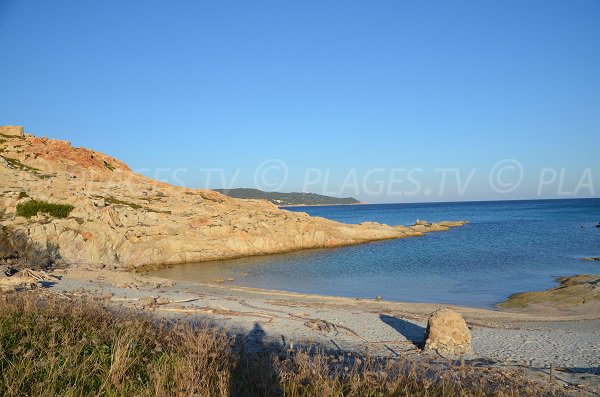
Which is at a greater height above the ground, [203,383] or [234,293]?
[203,383]

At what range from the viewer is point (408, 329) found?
467 inches

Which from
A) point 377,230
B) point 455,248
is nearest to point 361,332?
point 455,248

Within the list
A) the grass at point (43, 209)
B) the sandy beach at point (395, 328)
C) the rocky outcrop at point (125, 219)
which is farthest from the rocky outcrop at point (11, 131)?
the sandy beach at point (395, 328)

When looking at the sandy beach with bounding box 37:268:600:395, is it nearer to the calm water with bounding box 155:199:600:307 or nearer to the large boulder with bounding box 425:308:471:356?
the large boulder with bounding box 425:308:471:356

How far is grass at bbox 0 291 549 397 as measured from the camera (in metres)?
4.60

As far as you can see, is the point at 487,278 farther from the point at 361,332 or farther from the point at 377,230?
the point at 377,230

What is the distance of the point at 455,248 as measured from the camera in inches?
1645

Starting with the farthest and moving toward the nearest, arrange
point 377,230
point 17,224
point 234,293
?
point 377,230 < point 17,224 < point 234,293

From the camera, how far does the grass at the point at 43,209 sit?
28.9m

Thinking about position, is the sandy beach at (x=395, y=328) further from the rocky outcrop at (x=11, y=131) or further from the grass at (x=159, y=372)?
the rocky outcrop at (x=11, y=131)

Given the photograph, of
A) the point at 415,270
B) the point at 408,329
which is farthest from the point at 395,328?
the point at 415,270

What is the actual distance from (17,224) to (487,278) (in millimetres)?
28402

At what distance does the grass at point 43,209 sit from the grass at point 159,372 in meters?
25.7

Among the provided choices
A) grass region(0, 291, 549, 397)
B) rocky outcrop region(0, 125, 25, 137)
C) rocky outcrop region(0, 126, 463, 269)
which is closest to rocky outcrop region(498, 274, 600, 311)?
grass region(0, 291, 549, 397)
